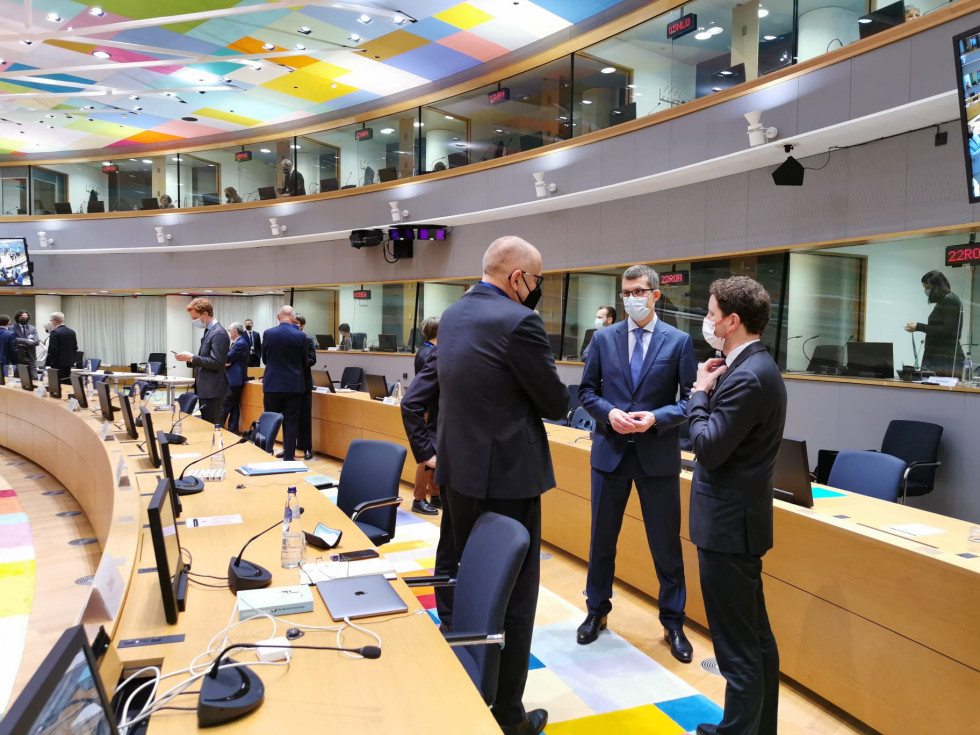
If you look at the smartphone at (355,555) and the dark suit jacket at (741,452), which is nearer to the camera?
the dark suit jacket at (741,452)

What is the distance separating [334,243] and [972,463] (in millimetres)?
9787

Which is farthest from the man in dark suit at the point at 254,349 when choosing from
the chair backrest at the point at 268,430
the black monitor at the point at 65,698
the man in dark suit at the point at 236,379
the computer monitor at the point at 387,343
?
the black monitor at the point at 65,698

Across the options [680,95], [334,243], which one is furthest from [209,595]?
[334,243]

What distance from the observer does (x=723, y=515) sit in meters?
2.33

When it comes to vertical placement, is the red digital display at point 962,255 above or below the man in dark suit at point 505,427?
above

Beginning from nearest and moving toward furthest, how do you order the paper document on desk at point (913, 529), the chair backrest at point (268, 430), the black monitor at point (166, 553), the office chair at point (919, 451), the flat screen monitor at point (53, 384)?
the black monitor at point (166, 553) < the paper document on desk at point (913, 529) < the office chair at point (919, 451) < the chair backrest at point (268, 430) < the flat screen monitor at point (53, 384)

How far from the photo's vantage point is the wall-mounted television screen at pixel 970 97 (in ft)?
11.9

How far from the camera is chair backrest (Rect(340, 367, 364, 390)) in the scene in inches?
448

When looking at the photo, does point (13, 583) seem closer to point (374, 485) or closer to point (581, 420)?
point (374, 485)

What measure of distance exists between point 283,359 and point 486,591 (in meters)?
6.04

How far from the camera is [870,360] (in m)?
5.99

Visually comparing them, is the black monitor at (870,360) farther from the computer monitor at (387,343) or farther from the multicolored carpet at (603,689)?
Result: the computer monitor at (387,343)

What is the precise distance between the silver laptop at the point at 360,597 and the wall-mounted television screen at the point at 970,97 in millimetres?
3570

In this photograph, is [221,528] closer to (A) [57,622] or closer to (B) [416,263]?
(A) [57,622]
